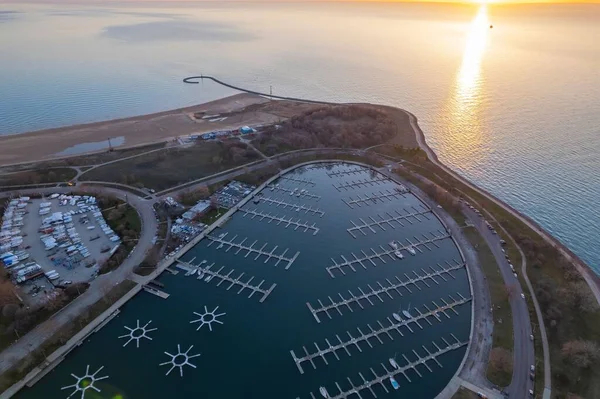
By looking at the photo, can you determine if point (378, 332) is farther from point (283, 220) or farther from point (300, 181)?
point (300, 181)

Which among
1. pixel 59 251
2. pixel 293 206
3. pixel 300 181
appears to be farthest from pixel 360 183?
pixel 59 251

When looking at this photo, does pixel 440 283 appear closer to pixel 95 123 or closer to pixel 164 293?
pixel 164 293

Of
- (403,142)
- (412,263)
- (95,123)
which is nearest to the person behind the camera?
(412,263)

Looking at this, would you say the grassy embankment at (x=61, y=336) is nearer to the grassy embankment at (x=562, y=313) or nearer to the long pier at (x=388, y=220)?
the long pier at (x=388, y=220)

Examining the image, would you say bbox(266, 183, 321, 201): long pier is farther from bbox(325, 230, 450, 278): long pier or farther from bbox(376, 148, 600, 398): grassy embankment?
bbox(376, 148, 600, 398): grassy embankment

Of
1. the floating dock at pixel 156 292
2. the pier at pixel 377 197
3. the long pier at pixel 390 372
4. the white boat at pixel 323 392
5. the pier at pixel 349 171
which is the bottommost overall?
the white boat at pixel 323 392

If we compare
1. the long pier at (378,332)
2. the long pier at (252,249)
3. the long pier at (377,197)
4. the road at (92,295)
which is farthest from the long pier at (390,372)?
the long pier at (377,197)

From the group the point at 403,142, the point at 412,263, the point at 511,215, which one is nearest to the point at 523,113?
the point at 403,142
